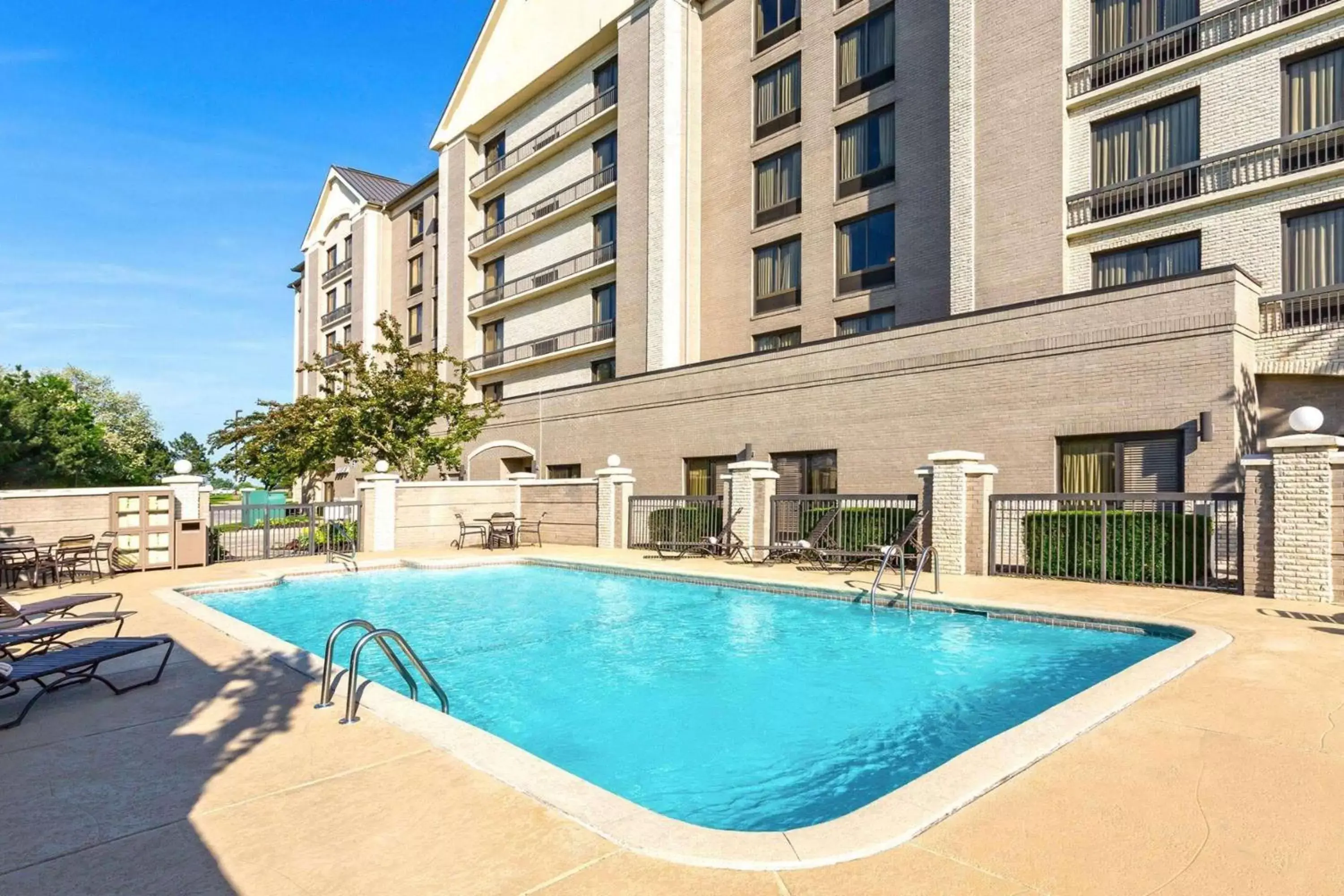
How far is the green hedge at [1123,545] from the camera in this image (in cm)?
1132

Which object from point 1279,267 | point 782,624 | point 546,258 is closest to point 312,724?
point 782,624

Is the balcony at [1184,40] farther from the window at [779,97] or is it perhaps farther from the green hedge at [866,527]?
the green hedge at [866,527]

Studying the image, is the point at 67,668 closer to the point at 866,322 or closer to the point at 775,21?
the point at 866,322

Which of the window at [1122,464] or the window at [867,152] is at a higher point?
the window at [867,152]

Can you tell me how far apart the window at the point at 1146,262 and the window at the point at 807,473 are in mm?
6894

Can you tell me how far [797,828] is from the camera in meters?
4.46

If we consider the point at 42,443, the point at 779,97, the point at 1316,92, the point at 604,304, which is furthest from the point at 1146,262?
the point at 42,443

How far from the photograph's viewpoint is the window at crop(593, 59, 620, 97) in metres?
29.4

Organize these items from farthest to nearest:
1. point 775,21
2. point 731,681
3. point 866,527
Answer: point 775,21 < point 866,527 < point 731,681

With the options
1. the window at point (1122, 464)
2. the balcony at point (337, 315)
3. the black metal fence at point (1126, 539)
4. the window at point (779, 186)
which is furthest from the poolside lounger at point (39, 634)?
the balcony at point (337, 315)

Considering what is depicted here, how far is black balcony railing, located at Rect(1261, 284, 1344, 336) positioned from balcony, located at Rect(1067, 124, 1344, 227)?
7.92ft

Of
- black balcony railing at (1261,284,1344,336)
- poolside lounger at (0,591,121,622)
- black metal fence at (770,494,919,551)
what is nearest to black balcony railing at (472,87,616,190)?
black metal fence at (770,494,919,551)

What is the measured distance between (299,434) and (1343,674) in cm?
2914

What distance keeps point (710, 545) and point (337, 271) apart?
40.3 metres
